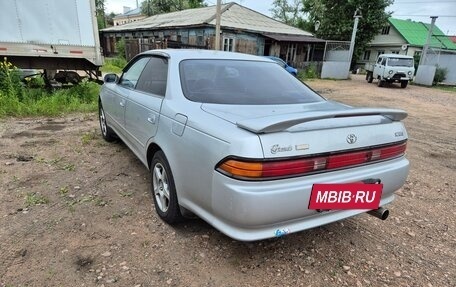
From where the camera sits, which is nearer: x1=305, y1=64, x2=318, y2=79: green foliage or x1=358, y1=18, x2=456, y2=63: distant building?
x1=305, y1=64, x2=318, y2=79: green foliage

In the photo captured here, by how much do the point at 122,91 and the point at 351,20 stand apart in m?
31.2

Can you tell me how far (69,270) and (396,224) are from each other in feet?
9.32

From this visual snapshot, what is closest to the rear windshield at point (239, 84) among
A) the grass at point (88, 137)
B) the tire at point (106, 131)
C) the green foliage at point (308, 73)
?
the tire at point (106, 131)

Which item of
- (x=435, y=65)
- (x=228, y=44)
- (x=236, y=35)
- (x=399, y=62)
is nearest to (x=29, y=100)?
(x=228, y=44)

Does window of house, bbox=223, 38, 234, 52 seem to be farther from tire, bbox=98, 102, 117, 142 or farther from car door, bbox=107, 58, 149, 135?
car door, bbox=107, 58, 149, 135

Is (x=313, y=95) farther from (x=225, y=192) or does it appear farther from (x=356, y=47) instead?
(x=356, y=47)

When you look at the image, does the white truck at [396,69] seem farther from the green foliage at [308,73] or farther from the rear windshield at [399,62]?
the green foliage at [308,73]

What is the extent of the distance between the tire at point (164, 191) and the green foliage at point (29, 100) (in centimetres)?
524

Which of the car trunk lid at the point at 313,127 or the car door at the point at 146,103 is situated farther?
the car door at the point at 146,103

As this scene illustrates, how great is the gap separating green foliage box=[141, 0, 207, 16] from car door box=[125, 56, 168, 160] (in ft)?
140

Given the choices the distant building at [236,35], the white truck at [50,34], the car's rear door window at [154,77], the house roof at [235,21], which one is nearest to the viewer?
the car's rear door window at [154,77]

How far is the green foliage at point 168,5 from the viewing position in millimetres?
42969

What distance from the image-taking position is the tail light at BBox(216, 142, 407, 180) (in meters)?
1.85

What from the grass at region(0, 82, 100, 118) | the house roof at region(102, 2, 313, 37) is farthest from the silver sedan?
the house roof at region(102, 2, 313, 37)
